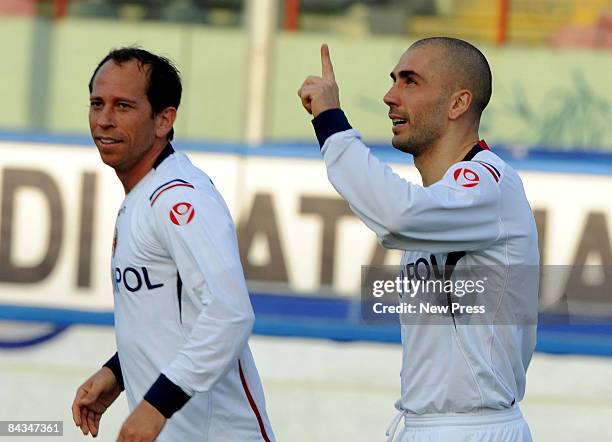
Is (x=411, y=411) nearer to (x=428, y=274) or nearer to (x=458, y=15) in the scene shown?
(x=428, y=274)

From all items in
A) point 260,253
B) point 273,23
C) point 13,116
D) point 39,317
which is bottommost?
point 39,317

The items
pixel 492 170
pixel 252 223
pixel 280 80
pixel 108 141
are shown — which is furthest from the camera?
pixel 280 80

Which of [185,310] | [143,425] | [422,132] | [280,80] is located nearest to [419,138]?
[422,132]

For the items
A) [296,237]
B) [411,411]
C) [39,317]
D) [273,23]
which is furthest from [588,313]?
[411,411]

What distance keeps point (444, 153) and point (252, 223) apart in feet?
12.6

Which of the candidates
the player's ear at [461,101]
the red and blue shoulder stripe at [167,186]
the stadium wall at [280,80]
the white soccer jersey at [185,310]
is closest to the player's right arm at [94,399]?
the white soccer jersey at [185,310]

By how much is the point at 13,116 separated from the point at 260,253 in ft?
5.48

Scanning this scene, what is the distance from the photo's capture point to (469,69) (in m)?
3.80

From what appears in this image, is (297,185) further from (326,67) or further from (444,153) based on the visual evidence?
(326,67)

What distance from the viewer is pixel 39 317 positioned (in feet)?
25.1

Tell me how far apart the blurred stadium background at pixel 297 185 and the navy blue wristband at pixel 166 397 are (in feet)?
12.7

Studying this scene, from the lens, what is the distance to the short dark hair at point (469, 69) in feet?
12.4

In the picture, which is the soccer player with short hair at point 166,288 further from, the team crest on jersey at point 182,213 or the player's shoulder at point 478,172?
the player's shoulder at point 478,172

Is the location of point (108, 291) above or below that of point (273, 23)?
below
